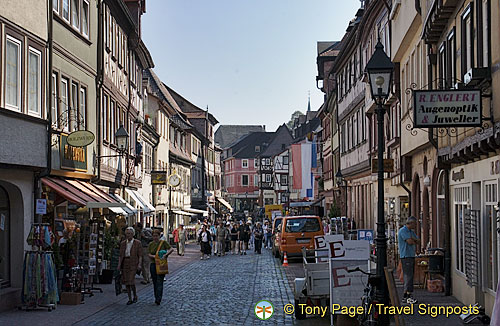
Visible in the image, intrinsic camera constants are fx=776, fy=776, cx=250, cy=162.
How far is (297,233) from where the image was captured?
3203cm

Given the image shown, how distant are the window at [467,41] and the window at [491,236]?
90.2 inches

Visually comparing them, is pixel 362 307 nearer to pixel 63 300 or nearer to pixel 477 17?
pixel 477 17

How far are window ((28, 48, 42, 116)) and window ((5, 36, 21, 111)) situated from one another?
2.14ft

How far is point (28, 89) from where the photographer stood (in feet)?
56.9

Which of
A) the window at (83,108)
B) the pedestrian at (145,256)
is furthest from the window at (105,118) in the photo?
the pedestrian at (145,256)

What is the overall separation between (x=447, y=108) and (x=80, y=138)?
10478 millimetres

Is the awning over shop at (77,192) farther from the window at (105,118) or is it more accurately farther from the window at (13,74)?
the window at (105,118)

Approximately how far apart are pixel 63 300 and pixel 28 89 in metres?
4.74

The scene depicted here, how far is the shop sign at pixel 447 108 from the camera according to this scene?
1215cm

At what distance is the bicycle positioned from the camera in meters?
11.4

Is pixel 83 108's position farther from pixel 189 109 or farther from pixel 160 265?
pixel 189 109

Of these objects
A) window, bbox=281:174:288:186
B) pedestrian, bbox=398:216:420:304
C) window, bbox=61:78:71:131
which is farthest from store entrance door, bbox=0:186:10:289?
window, bbox=281:174:288:186

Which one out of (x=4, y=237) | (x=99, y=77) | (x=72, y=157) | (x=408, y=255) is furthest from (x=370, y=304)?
(x=99, y=77)

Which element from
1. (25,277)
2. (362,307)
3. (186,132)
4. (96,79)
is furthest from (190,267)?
(186,132)
